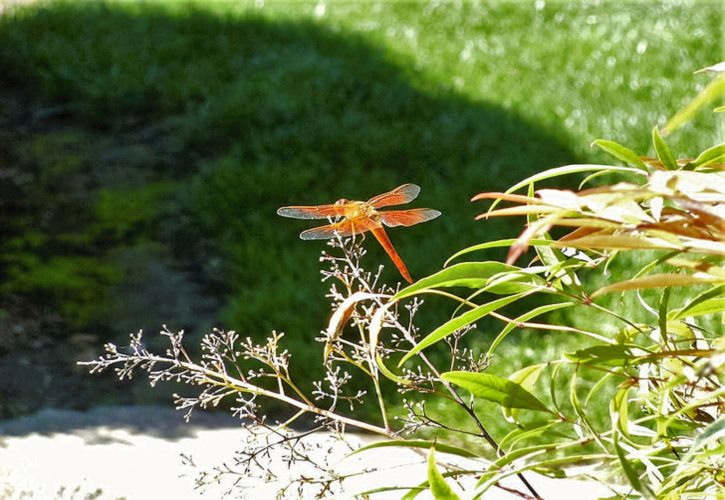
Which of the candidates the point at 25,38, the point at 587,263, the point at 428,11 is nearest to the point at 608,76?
the point at 428,11

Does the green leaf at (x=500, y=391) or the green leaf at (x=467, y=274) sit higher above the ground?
the green leaf at (x=467, y=274)

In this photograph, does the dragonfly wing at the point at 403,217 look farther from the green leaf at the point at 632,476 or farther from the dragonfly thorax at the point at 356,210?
the green leaf at the point at 632,476

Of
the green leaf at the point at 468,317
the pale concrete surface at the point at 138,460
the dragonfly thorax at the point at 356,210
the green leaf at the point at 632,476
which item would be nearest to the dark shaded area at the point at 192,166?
the pale concrete surface at the point at 138,460

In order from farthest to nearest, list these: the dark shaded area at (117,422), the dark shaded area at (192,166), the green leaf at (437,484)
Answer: the dark shaded area at (192,166), the dark shaded area at (117,422), the green leaf at (437,484)

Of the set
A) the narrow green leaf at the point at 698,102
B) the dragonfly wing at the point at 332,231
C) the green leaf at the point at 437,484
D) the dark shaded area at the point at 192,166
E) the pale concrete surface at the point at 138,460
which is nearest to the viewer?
the narrow green leaf at the point at 698,102

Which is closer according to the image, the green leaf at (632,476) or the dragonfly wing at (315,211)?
the green leaf at (632,476)

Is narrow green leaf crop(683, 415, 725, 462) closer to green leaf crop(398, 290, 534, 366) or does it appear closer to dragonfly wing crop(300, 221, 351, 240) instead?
green leaf crop(398, 290, 534, 366)

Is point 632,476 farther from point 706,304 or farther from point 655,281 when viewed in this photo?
point 706,304
